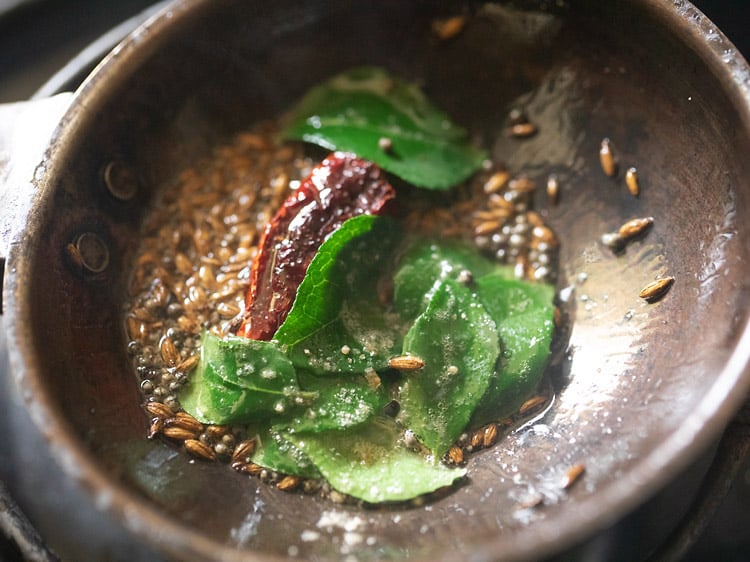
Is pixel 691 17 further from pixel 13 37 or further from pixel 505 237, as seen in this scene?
pixel 13 37

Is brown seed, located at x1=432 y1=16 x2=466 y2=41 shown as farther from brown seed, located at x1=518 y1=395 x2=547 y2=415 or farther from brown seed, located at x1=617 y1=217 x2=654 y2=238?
brown seed, located at x1=518 y1=395 x2=547 y2=415

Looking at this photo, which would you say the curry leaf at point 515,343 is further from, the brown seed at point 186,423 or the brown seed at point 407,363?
the brown seed at point 186,423

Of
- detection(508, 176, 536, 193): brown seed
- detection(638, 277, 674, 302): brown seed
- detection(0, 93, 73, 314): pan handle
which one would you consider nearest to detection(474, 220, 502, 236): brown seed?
detection(508, 176, 536, 193): brown seed

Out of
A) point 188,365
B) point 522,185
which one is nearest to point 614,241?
point 522,185

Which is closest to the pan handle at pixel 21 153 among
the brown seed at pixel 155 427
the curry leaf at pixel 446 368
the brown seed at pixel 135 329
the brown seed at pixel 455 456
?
the brown seed at pixel 135 329

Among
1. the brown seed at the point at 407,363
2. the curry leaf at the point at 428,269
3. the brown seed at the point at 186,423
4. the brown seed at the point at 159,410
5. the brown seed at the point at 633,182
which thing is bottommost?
the brown seed at the point at 159,410
